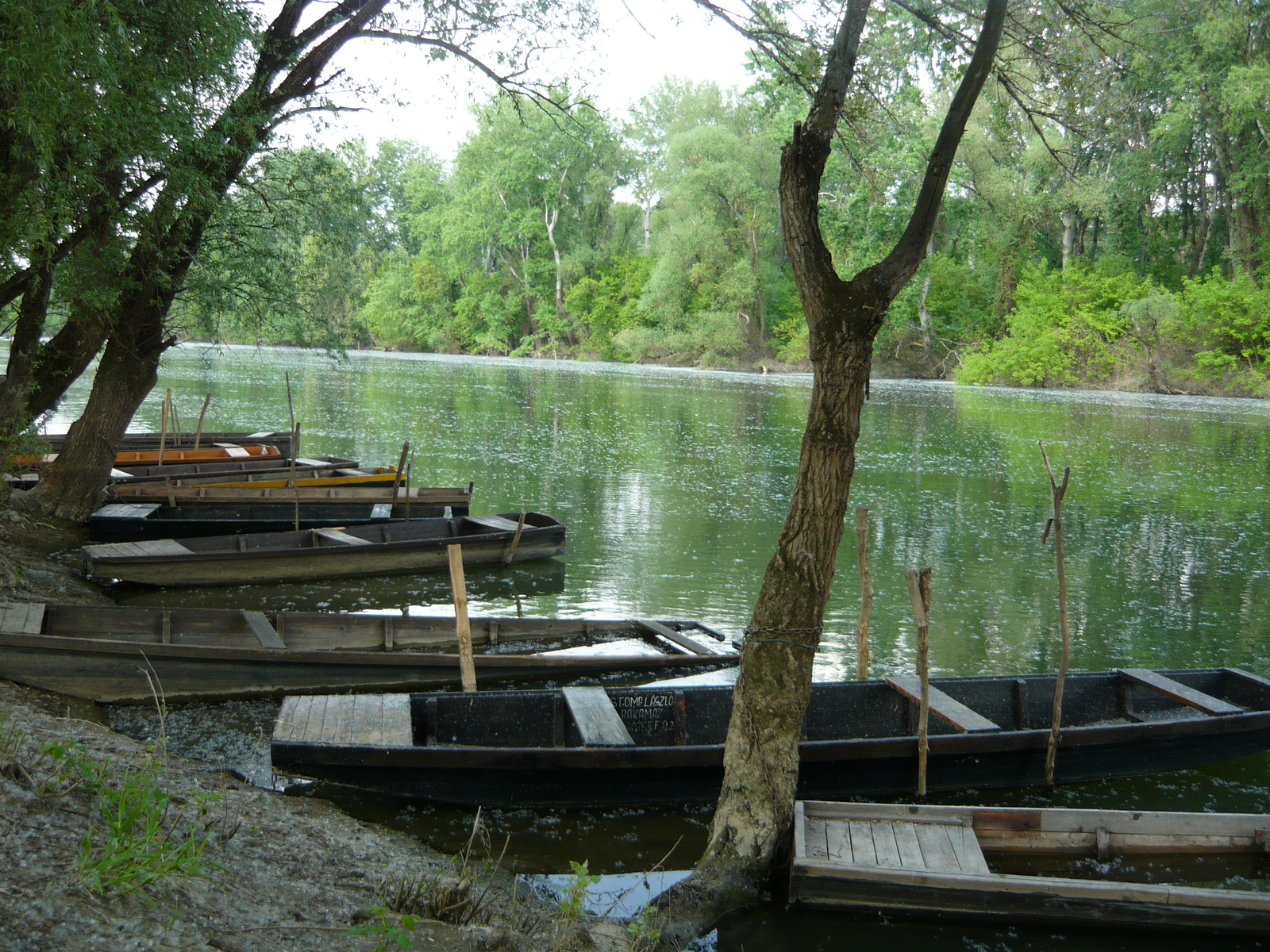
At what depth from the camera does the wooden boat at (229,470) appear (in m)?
16.8

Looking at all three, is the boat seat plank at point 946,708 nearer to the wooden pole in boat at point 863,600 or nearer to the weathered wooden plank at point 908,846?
the wooden pole in boat at point 863,600

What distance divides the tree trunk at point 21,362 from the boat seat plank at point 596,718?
24.7ft

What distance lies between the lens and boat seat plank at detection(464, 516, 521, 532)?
565 inches

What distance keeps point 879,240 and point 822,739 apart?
4708 centimetres

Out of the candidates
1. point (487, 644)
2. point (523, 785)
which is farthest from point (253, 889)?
point (487, 644)

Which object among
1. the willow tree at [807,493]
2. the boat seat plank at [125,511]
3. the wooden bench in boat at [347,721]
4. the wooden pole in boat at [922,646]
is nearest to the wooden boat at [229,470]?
the boat seat plank at [125,511]

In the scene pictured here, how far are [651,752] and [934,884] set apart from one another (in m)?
1.99

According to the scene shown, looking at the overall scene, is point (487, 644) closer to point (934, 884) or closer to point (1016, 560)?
point (934, 884)

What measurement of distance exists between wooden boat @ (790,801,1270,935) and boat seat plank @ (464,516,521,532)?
899 cm

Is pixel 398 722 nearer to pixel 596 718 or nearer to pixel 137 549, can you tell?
pixel 596 718

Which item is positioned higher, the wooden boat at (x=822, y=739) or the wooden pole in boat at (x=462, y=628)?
the wooden pole in boat at (x=462, y=628)

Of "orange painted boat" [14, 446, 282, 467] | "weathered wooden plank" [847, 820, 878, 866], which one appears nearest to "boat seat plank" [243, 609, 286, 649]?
"weathered wooden plank" [847, 820, 878, 866]

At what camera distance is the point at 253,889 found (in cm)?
432

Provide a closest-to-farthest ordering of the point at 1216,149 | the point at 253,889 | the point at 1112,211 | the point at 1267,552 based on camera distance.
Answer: the point at 253,889 < the point at 1267,552 < the point at 1216,149 < the point at 1112,211
